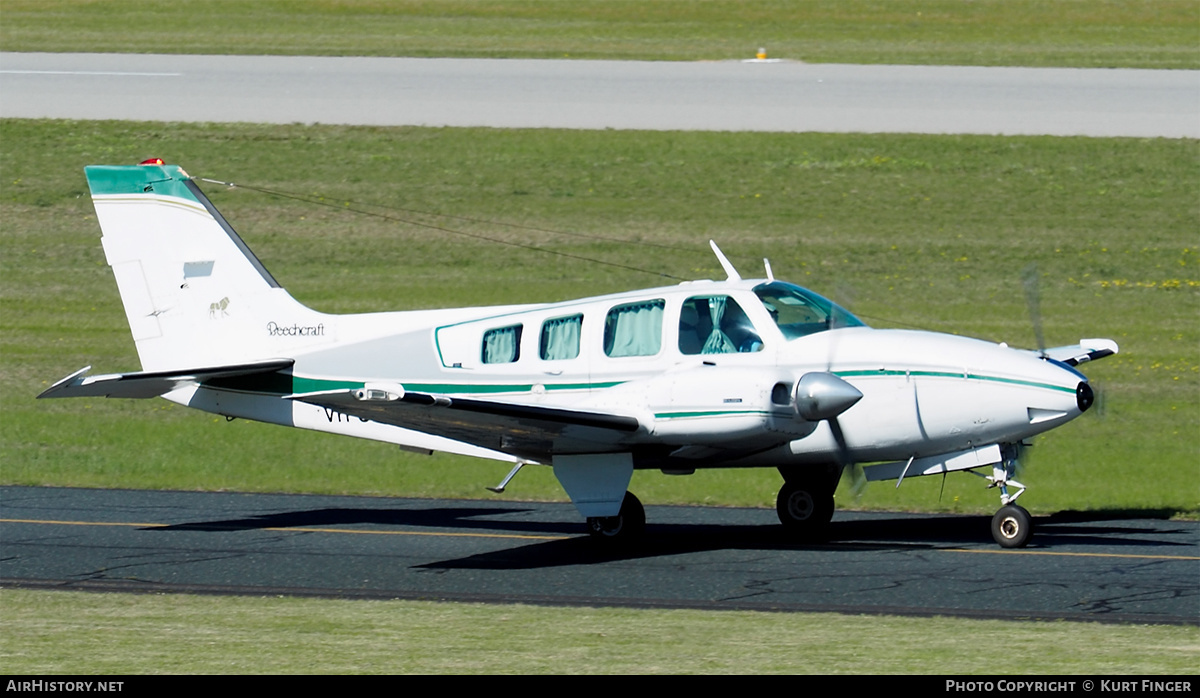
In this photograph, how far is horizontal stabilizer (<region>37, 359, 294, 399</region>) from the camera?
47.0 feet

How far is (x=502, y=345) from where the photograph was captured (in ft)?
50.1

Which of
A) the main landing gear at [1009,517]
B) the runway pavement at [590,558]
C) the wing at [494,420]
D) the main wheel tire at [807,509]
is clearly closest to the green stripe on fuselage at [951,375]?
the main landing gear at [1009,517]

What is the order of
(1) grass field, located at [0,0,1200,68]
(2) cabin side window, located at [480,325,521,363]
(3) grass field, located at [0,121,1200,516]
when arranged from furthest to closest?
(1) grass field, located at [0,0,1200,68] < (3) grass field, located at [0,121,1200,516] < (2) cabin side window, located at [480,325,521,363]

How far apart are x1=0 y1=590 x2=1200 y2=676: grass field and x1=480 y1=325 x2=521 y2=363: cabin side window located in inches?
144

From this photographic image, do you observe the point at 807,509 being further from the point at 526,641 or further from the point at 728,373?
the point at 526,641

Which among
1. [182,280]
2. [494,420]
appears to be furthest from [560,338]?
[182,280]

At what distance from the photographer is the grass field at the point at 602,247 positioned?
66.8ft

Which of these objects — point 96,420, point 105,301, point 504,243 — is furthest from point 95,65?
point 96,420

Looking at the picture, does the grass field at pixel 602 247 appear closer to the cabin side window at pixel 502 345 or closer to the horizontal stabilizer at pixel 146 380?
the horizontal stabilizer at pixel 146 380

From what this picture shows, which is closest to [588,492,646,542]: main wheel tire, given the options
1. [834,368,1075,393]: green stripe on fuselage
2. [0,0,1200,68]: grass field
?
[834,368,1075,393]: green stripe on fuselage

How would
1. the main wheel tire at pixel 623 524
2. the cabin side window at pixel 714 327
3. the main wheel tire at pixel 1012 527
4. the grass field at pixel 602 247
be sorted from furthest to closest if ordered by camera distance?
the grass field at pixel 602 247
the main wheel tire at pixel 623 524
the cabin side window at pixel 714 327
the main wheel tire at pixel 1012 527

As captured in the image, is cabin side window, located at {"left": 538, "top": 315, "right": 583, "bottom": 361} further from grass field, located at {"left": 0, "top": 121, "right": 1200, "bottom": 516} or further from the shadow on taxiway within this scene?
grass field, located at {"left": 0, "top": 121, "right": 1200, "bottom": 516}

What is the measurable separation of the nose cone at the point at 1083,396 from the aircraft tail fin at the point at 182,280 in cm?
819

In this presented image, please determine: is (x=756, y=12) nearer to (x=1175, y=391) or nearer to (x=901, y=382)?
(x=1175, y=391)
